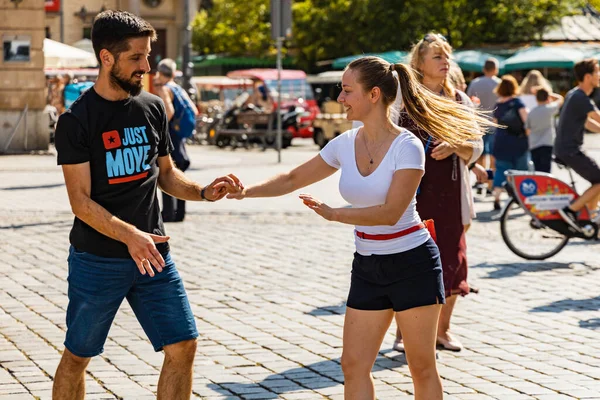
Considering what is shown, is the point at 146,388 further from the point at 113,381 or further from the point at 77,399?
the point at 77,399

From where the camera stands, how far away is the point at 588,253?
1135 centimetres

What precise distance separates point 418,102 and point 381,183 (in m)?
0.54

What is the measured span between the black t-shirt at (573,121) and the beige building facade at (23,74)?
15.9m

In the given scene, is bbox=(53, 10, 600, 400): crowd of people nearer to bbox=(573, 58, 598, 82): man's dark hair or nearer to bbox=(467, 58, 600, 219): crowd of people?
bbox=(467, 58, 600, 219): crowd of people

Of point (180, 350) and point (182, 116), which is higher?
point (182, 116)

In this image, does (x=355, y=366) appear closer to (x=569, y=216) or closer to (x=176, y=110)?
(x=569, y=216)

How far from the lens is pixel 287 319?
26.1 ft

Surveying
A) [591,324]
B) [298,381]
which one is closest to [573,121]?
[591,324]

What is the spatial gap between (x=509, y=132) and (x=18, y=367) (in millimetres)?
9425

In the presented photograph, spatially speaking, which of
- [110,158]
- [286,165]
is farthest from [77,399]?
[286,165]

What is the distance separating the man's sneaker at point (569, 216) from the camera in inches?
445

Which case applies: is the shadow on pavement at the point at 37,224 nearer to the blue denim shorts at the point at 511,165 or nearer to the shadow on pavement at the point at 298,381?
the blue denim shorts at the point at 511,165

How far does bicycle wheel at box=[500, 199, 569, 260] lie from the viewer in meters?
11.0

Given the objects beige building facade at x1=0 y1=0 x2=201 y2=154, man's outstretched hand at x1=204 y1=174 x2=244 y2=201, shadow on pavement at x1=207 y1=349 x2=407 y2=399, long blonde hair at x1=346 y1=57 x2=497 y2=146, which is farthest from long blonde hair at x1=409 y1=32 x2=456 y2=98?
beige building facade at x1=0 y1=0 x2=201 y2=154
